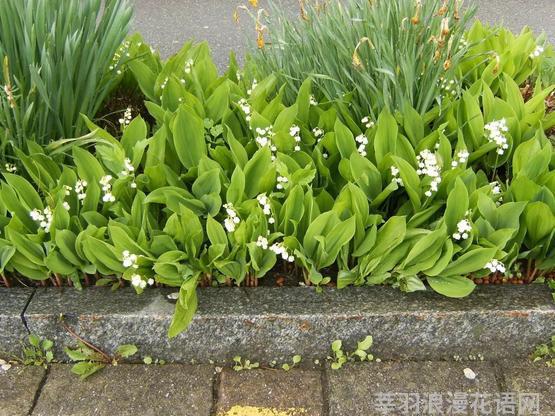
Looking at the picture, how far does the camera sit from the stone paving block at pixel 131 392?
181cm

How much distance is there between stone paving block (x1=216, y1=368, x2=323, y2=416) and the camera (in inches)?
71.7

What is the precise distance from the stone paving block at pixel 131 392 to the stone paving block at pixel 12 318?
0.51ft

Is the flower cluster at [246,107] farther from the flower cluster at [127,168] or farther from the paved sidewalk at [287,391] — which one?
the paved sidewalk at [287,391]

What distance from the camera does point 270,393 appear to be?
6.13 ft

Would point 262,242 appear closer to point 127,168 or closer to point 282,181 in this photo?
point 282,181

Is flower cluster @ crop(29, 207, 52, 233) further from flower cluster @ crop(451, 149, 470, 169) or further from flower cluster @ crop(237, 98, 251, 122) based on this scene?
flower cluster @ crop(451, 149, 470, 169)

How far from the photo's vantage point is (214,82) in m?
2.40

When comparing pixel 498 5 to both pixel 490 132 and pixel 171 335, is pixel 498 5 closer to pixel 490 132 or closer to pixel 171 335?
pixel 490 132

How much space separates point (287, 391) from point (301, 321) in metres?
0.24

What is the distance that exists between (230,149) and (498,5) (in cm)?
355

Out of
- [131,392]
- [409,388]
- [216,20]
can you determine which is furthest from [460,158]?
[216,20]

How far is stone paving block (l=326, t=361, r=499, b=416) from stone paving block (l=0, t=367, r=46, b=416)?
0.95 m

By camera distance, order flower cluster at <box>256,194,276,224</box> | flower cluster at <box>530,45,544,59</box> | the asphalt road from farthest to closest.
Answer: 1. the asphalt road
2. flower cluster at <box>530,45,544,59</box>
3. flower cluster at <box>256,194,276,224</box>

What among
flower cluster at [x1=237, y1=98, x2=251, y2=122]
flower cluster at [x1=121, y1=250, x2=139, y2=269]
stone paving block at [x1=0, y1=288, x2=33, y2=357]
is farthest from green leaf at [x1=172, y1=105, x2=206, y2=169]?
stone paving block at [x1=0, y1=288, x2=33, y2=357]
